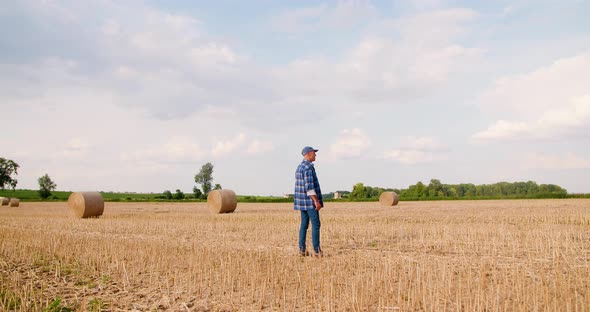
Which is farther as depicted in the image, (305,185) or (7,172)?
(7,172)

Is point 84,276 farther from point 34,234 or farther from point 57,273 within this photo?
point 34,234

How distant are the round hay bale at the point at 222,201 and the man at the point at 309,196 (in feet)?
56.2

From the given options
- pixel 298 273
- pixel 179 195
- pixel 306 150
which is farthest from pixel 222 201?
pixel 179 195

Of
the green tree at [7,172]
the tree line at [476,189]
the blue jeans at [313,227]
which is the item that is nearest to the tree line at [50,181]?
the green tree at [7,172]

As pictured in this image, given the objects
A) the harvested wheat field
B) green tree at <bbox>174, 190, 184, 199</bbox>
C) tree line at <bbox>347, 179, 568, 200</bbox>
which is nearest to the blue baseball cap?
the harvested wheat field

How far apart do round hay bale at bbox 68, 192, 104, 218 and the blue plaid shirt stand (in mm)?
18000

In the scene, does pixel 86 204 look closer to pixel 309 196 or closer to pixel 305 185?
pixel 305 185

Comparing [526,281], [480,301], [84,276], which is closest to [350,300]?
[480,301]

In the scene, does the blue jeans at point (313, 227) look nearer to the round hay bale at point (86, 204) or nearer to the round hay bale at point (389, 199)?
the round hay bale at point (86, 204)

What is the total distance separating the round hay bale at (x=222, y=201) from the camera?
86.2 feet

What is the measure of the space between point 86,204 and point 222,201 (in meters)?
7.15

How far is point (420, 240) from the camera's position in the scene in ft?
39.3

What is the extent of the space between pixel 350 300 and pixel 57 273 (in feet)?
19.2

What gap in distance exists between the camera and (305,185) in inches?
373
